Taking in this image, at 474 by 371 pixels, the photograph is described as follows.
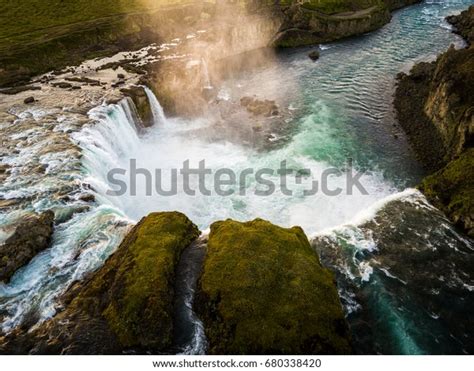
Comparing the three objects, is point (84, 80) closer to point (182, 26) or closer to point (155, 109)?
point (155, 109)

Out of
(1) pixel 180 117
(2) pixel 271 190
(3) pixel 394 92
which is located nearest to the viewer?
(2) pixel 271 190

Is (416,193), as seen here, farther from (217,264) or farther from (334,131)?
(217,264)

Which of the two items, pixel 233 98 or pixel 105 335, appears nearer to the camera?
pixel 105 335

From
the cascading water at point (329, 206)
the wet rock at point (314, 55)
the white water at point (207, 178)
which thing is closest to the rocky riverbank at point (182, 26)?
the wet rock at point (314, 55)

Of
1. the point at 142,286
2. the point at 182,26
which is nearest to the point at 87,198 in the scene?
the point at 142,286

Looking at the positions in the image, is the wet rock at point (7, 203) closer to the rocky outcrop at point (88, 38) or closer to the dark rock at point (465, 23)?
the rocky outcrop at point (88, 38)

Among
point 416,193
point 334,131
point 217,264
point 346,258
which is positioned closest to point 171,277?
point 217,264
